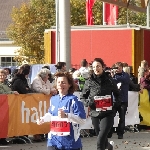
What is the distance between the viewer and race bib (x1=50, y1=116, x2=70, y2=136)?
8500mm

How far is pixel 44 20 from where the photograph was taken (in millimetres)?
55062

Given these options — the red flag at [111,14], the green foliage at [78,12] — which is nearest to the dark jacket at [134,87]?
the red flag at [111,14]

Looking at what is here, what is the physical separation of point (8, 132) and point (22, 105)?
68 centimetres

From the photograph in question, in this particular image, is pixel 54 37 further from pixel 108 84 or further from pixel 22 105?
pixel 108 84

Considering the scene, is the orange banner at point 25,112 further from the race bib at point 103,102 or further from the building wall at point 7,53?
the building wall at point 7,53

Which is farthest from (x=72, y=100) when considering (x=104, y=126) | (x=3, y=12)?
(x=3, y=12)

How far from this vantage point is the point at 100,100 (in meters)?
11.5

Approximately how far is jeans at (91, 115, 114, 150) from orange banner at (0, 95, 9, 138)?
11.8ft

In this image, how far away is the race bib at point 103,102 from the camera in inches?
454

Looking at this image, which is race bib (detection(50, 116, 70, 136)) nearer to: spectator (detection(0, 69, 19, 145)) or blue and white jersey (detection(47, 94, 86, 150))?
blue and white jersey (detection(47, 94, 86, 150))

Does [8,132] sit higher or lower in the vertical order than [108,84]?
lower

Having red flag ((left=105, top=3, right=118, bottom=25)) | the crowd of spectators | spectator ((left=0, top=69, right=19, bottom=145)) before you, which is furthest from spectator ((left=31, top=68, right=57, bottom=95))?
red flag ((left=105, top=3, right=118, bottom=25))

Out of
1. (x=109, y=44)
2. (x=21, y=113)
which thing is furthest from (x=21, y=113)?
(x=109, y=44)

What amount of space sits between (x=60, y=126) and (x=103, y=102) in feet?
10.1
